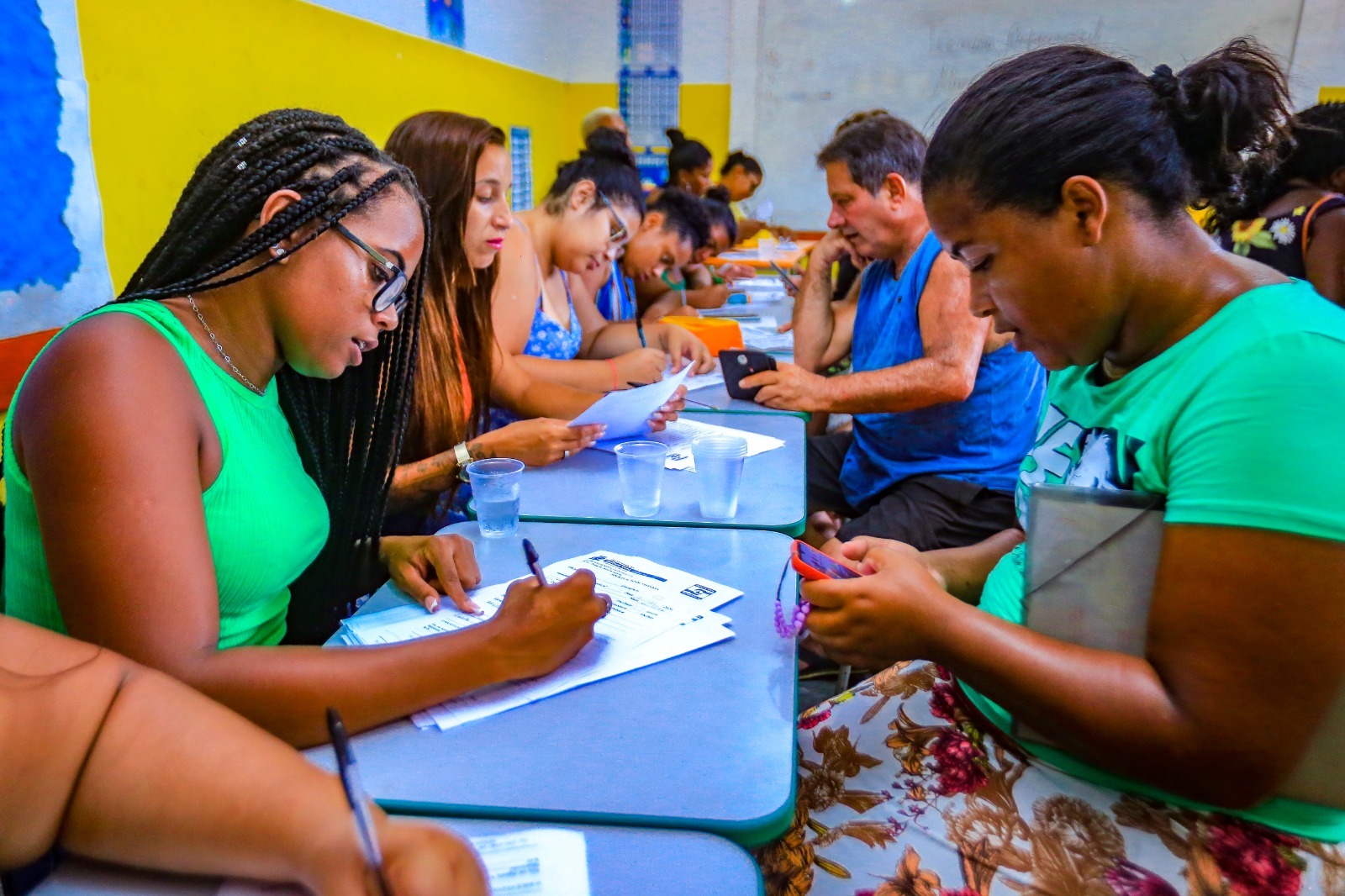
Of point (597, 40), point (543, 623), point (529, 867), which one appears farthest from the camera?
point (597, 40)

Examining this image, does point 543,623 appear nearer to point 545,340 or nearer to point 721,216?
point 545,340

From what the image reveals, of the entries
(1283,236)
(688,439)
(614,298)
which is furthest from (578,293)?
(1283,236)

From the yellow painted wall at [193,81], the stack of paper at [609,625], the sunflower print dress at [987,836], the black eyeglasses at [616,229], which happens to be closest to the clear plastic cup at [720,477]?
the stack of paper at [609,625]

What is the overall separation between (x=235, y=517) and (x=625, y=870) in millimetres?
672

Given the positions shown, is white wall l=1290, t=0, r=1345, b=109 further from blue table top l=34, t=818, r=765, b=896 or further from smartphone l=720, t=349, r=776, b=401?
blue table top l=34, t=818, r=765, b=896

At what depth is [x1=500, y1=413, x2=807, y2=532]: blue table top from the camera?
1.59 m

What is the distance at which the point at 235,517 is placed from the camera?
3.53 feet

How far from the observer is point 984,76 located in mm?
1215

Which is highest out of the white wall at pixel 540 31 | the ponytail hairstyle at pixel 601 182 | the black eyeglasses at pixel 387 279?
the white wall at pixel 540 31

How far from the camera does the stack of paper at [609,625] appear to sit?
39.3 inches

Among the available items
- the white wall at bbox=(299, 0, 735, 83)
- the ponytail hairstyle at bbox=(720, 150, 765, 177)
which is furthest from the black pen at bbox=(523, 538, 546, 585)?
the white wall at bbox=(299, 0, 735, 83)

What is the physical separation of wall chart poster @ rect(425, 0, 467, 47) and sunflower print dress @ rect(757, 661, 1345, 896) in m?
4.75

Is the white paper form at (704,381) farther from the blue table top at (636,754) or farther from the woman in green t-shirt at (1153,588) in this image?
the blue table top at (636,754)

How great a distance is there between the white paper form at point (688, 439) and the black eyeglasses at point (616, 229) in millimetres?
947
